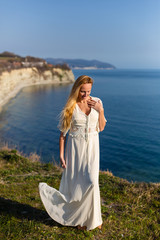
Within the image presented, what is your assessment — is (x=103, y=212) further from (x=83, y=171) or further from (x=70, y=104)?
(x=70, y=104)

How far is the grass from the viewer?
4.98 m

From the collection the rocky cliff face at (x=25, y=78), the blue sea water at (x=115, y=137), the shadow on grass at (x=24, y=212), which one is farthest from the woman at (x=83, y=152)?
the rocky cliff face at (x=25, y=78)

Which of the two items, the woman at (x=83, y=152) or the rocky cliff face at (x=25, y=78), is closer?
the woman at (x=83, y=152)

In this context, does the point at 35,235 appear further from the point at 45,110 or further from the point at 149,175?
the point at 45,110

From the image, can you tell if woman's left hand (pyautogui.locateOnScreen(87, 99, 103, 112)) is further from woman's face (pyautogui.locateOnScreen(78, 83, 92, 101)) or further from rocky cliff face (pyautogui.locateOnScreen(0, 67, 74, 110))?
rocky cliff face (pyautogui.locateOnScreen(0, 67, 74, 110))

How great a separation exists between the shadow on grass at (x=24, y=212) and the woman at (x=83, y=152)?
955 mm

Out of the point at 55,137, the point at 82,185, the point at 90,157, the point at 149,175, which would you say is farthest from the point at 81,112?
the point at 55,137

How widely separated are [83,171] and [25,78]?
84148mm

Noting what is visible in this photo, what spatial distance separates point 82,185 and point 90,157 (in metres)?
0.57

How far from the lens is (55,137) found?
98.7 feet

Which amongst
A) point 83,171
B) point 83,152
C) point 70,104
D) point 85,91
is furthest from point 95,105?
point 83,171

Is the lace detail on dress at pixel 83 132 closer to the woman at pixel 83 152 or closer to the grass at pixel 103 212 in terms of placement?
the woman at pixel 83 152

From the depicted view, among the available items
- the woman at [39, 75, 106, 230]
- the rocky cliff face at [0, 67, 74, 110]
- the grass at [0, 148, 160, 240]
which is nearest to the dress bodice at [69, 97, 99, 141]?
the woman at [39, 75, 106, 230]

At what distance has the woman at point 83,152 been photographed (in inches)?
181
